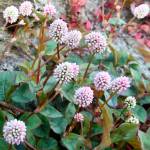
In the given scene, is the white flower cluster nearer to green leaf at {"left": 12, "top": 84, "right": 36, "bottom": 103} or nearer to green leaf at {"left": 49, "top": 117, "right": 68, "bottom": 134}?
green leaf at {"left": 12, "top": 84, "right": 36, "bottom": 103}

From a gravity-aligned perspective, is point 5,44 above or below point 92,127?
above

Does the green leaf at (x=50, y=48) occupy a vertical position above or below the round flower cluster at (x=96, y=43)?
below

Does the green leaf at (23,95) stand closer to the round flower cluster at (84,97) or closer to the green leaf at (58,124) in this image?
the green leaf at (58,124)

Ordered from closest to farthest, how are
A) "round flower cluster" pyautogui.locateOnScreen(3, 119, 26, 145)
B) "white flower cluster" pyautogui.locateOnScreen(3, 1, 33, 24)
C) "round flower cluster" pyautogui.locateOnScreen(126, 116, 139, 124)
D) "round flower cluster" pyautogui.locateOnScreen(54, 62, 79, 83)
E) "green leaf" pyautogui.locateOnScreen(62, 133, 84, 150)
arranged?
"round flower cluster" pyautogui.locateOnScreen(3, 119, 26, 145) → "round flower cluster" pyautogui.locateOnScreen(54, 62, 79, 83) → "green leaf" pyautogui.locateOnScreen(62, 133, 84, 150) → "round flower cluster" pyautogui.locateOnScreen(126, 116, 139, 124) → "white flower cluster" pyautogui.locateOnScreen(3, 1, 33, 24)

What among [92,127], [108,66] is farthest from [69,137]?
[108,66]

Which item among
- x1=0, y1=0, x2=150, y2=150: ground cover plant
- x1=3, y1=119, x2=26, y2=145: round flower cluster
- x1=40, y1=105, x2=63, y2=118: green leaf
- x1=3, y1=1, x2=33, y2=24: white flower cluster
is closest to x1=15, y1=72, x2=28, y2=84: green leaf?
x1=0, y1=0, x2=150, y2=150: ground cover plant

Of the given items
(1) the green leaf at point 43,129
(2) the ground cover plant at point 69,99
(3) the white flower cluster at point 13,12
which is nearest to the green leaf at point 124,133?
(2) the ground cover plant at point 69,99

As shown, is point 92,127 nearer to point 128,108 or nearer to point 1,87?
point 128,108
